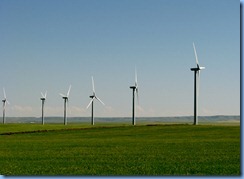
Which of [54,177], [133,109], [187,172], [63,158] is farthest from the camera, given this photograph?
[133,109]

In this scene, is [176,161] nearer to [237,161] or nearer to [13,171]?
[237,161]

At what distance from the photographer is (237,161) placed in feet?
89.1

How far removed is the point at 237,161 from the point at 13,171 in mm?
11987

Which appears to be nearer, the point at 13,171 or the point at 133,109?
the point at 13,171

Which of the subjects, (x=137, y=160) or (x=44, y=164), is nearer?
(x=44, y=164)

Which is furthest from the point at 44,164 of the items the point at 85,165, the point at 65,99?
the point at 65,99

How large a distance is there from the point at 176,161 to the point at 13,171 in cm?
918

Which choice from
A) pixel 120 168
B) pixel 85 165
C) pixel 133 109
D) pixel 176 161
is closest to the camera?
pixel 120 168

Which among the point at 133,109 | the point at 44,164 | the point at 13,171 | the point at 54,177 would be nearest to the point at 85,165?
the point at 44,164

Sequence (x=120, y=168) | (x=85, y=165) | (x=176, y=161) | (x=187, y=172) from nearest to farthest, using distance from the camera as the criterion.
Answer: (x=187, y=172) < (x=120, y=168) < (x=85, y=165) < (x=176, y=161)

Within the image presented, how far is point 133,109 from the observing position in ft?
350

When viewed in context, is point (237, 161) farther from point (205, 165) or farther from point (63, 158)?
point (63, 158)

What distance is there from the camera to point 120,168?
948 inches

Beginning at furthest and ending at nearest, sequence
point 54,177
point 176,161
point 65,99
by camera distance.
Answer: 1. point 65,99
2. point 176,161
3. point 54,177
